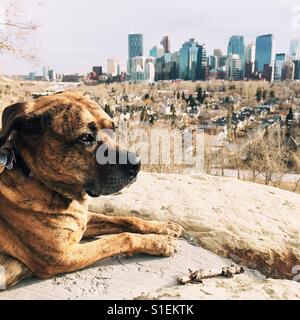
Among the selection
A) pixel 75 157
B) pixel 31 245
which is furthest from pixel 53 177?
pixel 31 245

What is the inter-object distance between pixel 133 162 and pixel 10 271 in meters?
1.18

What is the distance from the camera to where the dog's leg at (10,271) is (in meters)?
2.96

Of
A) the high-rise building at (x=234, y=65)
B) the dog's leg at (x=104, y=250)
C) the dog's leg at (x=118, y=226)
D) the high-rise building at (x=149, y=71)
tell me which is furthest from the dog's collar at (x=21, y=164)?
the high-rise building at (x=234, y=65)

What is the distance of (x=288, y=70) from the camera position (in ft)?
155

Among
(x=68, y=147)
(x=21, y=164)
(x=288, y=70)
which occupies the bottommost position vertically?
(x=21, y=164)

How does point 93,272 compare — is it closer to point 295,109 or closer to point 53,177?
point 53,177

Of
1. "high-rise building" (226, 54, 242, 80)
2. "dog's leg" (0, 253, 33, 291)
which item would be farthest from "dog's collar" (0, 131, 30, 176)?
"high-rise building" (226, 54, 242, 80)

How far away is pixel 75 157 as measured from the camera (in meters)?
2.81

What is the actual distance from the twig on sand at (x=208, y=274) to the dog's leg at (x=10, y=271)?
1.16 m

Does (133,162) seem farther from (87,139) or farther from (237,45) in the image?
(237,45)

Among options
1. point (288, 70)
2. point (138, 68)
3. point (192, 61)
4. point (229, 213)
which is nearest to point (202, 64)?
point (192, 61)

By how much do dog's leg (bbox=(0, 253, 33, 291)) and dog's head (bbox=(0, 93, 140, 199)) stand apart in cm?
62

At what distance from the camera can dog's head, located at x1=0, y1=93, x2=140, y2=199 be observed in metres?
2.79
